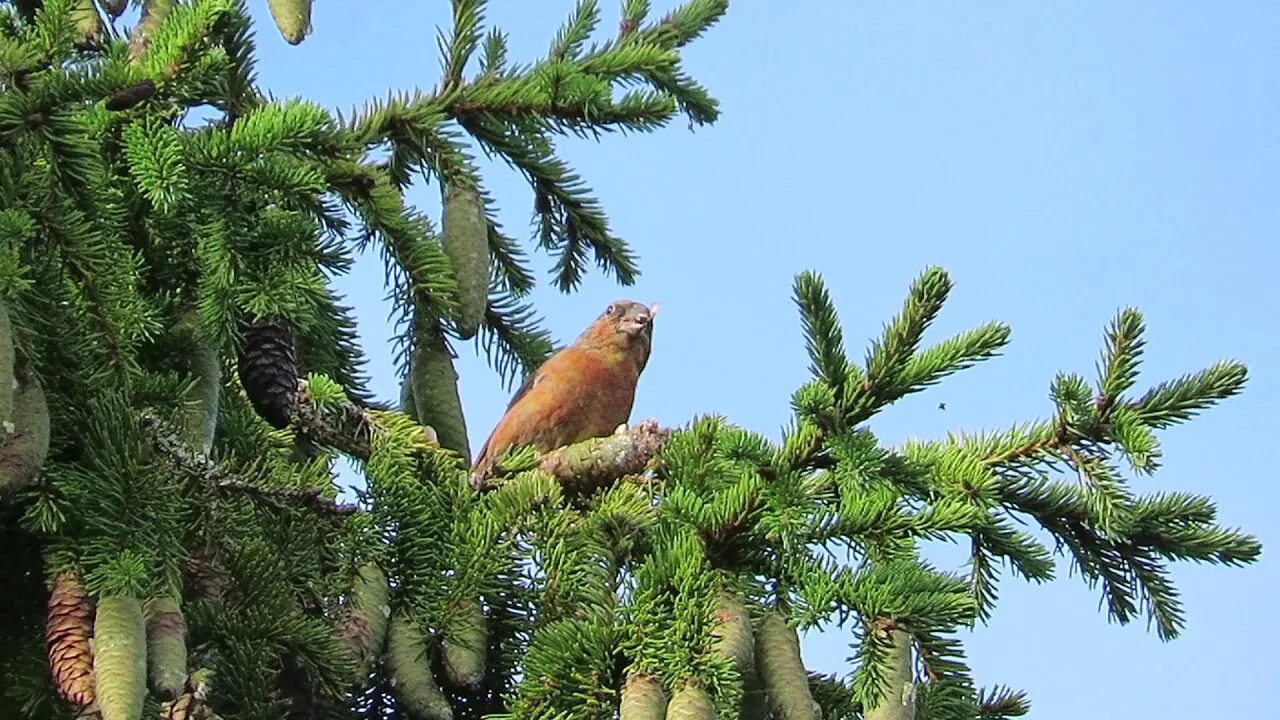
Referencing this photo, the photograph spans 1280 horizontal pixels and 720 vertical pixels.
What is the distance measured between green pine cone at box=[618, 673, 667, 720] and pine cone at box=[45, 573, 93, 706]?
0.53 metres

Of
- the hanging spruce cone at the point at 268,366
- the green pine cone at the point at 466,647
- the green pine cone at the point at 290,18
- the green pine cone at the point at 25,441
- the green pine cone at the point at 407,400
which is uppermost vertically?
the green pine cone at the point at 290,18

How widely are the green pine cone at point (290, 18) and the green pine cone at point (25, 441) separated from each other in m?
0.69

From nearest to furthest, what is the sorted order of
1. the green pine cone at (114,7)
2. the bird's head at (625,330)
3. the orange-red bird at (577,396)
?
the green pine cone at (114,7) → the orange-red bird at (577,396) → the bird's head at (625,330)

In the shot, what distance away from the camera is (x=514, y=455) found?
2.60 meters

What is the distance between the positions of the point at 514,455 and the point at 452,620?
580 mm

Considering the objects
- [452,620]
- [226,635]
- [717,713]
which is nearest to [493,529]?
[452,620]

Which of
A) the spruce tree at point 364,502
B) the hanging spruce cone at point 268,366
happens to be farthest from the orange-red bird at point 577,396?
the spruce tree at point 364,502

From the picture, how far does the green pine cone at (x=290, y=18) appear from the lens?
87.1 inches

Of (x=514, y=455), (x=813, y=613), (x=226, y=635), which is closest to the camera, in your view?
(x=813, y=613)

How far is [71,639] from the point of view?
1711 millimetres

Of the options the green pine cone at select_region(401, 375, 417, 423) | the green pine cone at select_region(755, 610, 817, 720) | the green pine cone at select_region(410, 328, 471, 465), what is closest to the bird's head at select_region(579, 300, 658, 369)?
the green pine cone at select_region(401, 375, 417, 423)

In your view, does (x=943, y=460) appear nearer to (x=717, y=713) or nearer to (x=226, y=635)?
(x=717, y=713)

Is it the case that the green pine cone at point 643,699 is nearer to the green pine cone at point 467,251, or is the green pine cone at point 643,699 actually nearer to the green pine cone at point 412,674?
the green pine cone at point 412,674

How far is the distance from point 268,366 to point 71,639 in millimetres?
718
